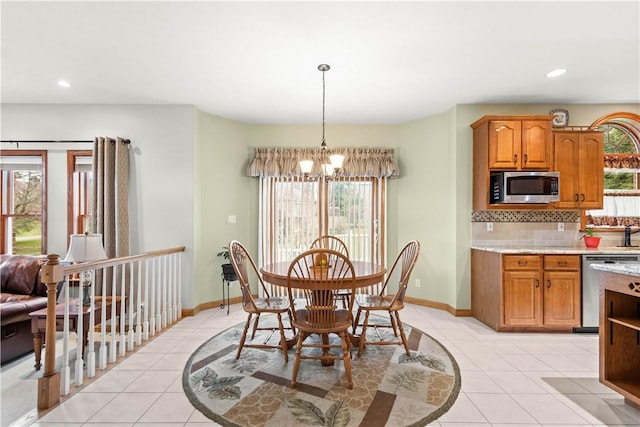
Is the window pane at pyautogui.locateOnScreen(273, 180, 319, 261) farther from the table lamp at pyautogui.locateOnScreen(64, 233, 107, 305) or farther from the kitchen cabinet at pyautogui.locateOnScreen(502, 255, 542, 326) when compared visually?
the kitchen cabinet at pyautogui.locateOnScreen(502, 255, 542, 326)

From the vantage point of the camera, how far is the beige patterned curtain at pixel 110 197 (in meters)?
3.45

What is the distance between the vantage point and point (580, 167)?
349cm

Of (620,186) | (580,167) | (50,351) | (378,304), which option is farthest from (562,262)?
(50,351)

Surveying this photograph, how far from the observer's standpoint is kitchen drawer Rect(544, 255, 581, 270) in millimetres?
3109

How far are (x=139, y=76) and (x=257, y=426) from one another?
332 cm

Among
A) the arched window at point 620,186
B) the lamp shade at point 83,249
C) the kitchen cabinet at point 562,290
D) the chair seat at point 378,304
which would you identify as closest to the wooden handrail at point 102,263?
the lamp shade at point 83,249

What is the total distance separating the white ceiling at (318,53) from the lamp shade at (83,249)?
65.3 inches

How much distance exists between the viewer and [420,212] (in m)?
4.23

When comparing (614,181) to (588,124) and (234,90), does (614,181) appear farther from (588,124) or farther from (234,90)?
(234,90)

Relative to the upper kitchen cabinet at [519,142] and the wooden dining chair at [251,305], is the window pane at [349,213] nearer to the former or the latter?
the upper kitchen cabinet at [519,142]

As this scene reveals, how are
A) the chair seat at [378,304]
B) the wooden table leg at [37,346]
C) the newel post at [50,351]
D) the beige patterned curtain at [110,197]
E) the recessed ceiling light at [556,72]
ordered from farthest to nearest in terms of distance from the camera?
the beige patterned curtain at [110,197]
the recessed ceiling light at [556,72]
the chair seat at [378,304]
the wooden table leg at [37,346]
the newel post at [50,351]

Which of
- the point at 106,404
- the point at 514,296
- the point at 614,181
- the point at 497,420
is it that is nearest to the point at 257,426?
the point at 106,404

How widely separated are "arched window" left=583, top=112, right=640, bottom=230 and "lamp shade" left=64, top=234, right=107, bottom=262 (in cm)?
552

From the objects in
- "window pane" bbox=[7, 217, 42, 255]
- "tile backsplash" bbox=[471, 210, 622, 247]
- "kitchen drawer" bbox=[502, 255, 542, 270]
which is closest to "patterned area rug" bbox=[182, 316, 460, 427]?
"kitchen drawer" bbox=[502, 255, 542, 270]
